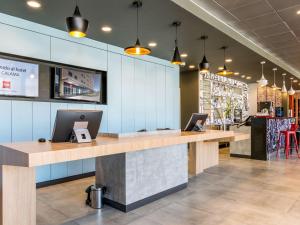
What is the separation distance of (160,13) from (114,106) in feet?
8.57

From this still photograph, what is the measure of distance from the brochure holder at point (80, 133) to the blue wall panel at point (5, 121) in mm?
2078

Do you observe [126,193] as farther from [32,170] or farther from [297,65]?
[297,65]

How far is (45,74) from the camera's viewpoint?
4.68 meters

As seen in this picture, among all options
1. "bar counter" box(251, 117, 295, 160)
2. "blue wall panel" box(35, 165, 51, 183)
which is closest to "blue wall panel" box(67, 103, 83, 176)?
"blue wall panel" box(35, 165, 51, 183)

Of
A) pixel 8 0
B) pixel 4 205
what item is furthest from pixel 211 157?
pixel 8 0

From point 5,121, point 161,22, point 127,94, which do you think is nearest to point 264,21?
point 161,22

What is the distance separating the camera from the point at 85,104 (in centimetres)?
533

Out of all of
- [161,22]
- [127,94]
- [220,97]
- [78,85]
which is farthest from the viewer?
[220,97]

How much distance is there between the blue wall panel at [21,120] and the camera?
4.20 meters

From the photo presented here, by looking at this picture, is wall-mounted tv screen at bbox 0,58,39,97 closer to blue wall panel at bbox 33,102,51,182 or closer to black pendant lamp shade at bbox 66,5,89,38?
blue wall panel at bbox 33,102,51,182

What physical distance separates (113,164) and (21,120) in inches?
81.0

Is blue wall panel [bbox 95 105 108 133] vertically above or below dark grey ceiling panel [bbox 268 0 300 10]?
below

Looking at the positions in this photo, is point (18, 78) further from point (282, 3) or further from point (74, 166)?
point (282, 3)

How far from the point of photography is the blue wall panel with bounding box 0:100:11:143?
4043 mm
